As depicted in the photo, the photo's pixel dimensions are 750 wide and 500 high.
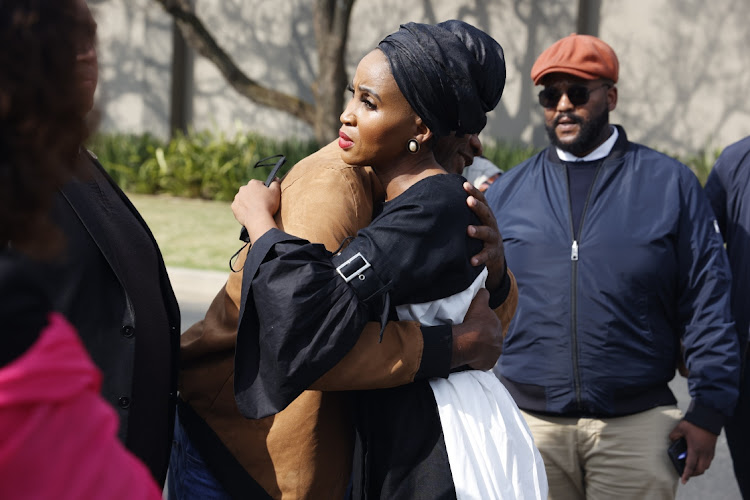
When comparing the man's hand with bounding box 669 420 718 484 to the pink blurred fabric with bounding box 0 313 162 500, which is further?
the man's hand with bounding box 669 420 718 484

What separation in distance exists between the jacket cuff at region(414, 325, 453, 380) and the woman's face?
16.3 inches

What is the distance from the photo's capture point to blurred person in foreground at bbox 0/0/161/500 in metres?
0.98

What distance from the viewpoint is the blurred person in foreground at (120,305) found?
6.75ft

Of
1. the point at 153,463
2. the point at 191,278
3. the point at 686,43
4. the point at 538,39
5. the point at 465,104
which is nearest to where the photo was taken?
the point at 465,104

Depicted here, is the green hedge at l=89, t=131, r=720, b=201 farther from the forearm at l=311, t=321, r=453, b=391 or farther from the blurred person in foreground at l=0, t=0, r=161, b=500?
the blurred person in foreground at l=0, t=0, r=161, b=500

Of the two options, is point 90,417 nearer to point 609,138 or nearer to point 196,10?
point 609,138

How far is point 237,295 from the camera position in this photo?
2.12 m

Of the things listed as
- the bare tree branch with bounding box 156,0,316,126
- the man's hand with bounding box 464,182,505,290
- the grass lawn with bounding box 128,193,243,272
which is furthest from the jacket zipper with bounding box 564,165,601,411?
the bare tree branch with bounding box 156,0,316,126

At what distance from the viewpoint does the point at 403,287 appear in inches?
77.6

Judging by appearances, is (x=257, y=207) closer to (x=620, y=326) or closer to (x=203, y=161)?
(x=620, y=326)

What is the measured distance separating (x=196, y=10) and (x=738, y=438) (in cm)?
1635

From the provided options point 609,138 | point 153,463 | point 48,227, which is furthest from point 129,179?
point 48,227

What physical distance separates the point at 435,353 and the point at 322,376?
0.26 meters

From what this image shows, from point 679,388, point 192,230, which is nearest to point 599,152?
point 679,388
